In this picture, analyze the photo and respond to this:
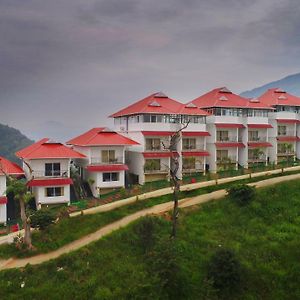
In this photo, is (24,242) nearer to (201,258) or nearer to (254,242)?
(201,258)

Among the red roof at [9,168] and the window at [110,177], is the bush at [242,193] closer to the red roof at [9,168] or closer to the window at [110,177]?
the window at [110,177]

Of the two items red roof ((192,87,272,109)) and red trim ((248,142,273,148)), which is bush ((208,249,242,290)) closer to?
red roof ((192,87,272,109))

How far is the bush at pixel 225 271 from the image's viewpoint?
26.8 metres

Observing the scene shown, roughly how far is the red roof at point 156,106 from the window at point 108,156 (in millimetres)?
6399

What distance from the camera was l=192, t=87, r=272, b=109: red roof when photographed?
172ft

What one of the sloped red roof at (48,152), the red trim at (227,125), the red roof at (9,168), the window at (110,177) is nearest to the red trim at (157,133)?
the window at (110,177)

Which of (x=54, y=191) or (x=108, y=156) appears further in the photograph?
(x=108, y=156)

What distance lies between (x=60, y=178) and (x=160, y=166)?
13.0 meters

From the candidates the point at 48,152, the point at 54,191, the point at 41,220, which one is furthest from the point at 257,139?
the point at 41,220

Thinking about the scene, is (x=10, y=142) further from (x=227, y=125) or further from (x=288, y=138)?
(x=288, y=138)

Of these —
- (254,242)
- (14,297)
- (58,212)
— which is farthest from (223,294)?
(58,212)

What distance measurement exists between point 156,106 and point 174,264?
1007 inches

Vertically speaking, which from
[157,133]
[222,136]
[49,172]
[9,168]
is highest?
[157,133]

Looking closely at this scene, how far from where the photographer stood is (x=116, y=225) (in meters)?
33.0
